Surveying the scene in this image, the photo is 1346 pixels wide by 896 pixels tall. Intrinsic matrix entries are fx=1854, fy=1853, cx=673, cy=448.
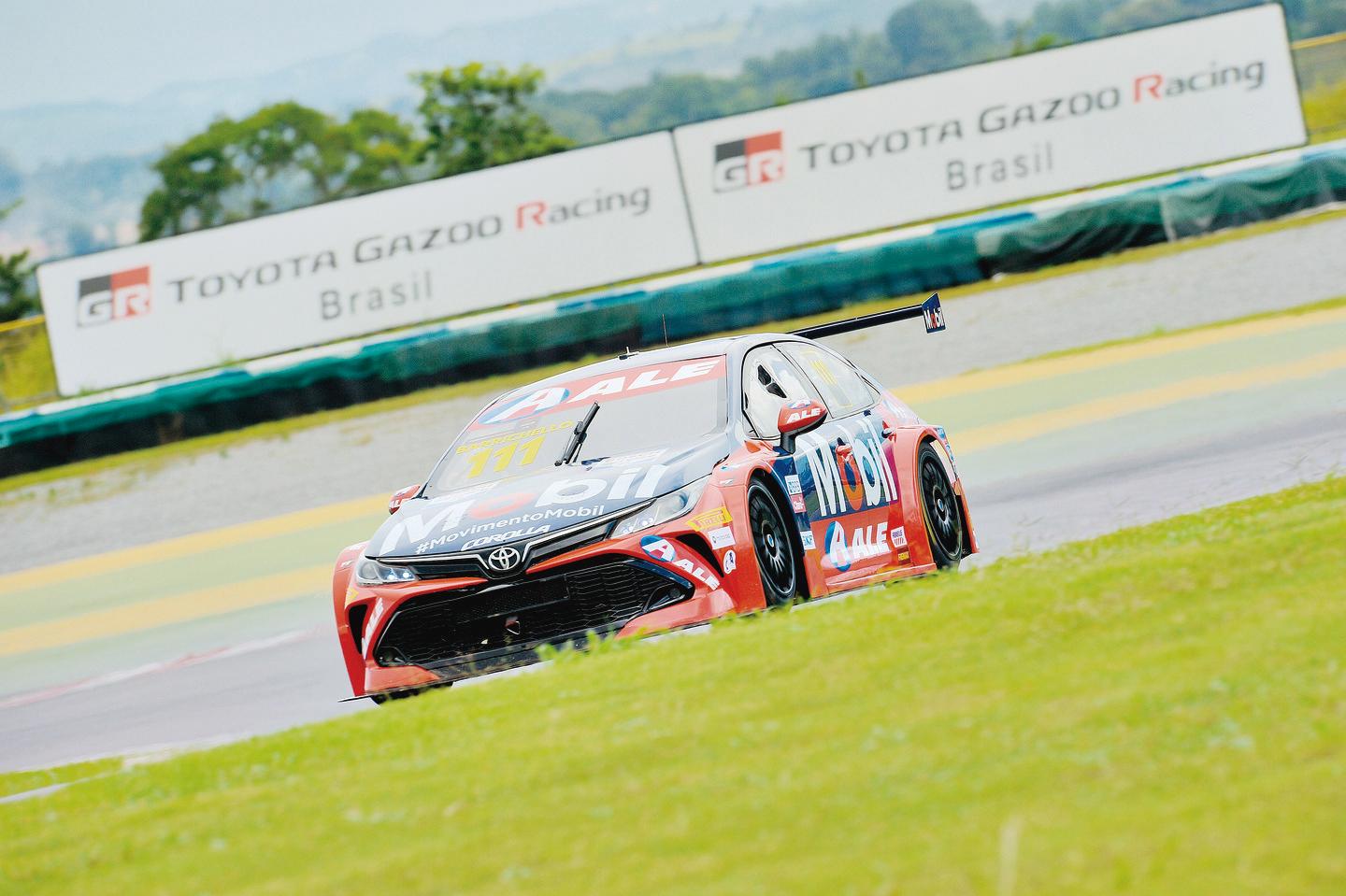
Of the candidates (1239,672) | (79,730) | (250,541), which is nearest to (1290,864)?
(1239,672)

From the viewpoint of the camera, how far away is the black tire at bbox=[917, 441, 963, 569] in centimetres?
959

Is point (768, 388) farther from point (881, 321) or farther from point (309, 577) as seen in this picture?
point (309, 577)

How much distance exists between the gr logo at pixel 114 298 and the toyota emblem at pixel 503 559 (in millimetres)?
24676

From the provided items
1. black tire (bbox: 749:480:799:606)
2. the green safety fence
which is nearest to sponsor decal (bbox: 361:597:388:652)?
black tire (bbox: 749:480:799:606)

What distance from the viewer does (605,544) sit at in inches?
306

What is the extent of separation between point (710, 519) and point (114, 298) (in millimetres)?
25315

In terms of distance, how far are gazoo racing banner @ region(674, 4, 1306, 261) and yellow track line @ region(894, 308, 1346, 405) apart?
10.0 meters

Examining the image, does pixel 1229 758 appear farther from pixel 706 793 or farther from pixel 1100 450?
pixel 1100 450

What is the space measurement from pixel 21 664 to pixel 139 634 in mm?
850

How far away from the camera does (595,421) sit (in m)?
9.05

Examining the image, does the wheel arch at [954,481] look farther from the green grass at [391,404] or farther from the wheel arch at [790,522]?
the green grass at [391,404]

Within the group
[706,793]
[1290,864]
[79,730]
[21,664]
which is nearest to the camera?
[1290,864]

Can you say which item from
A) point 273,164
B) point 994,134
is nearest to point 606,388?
point 994,134

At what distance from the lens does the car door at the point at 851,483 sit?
346 inches
